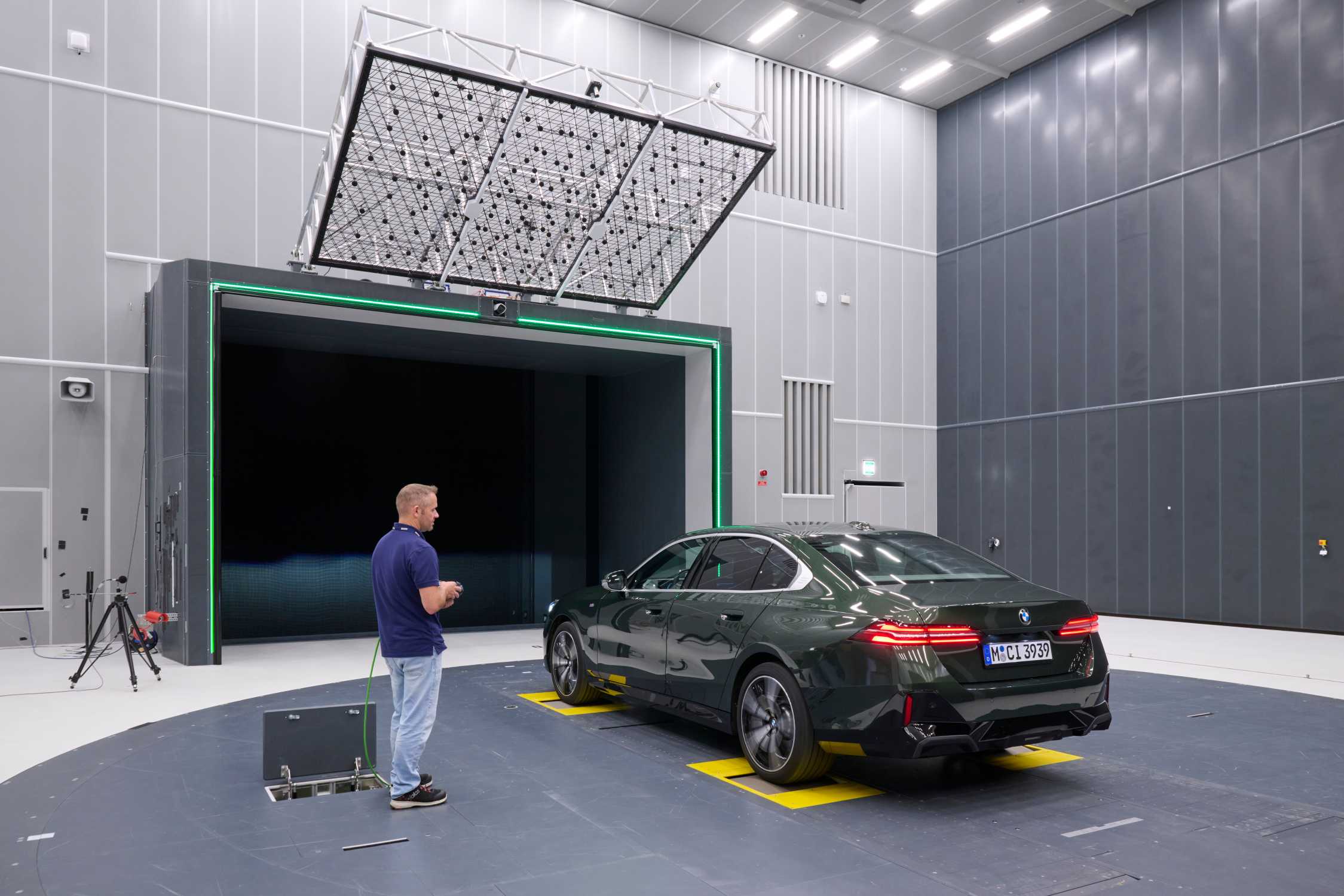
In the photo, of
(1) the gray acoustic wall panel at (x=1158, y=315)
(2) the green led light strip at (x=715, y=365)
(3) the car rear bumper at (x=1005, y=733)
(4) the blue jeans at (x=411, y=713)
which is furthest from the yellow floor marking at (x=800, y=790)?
(1) the gray acoustic wall panel at (x=1158, y=315)

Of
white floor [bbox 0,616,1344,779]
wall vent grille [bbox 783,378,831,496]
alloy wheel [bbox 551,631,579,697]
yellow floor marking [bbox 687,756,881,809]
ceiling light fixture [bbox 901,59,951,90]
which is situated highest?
ceiling light fixture [bbox 901,59,951,90]

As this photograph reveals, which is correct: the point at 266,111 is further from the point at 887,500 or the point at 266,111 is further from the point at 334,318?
the point at 887,500

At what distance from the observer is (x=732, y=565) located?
588 cm

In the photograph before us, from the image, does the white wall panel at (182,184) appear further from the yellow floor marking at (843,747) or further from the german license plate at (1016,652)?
the german license plate at (1016,652)

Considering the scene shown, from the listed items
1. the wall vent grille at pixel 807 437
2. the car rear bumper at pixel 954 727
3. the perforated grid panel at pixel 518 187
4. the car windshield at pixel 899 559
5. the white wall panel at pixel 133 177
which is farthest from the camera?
the wall vent grille at pixel 807 437

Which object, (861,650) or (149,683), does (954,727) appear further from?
(149,683)

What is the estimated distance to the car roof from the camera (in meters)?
5.73

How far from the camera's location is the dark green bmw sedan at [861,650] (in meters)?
4.54

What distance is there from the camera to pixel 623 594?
670cm

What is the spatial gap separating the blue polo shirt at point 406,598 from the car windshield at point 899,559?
2105mm

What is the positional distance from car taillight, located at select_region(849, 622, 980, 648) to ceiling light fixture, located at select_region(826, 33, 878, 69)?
14133 millimetres

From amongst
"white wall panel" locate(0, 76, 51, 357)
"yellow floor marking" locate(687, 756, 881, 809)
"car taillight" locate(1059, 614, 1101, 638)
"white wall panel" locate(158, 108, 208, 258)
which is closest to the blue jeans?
"yellow floor marking" locate(687, 756, 881, 809)

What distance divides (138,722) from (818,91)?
49.0 feet

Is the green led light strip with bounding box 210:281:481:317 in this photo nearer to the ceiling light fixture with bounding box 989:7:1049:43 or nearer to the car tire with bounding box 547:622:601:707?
the car tire with bounding box 547:622:601:707
